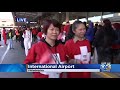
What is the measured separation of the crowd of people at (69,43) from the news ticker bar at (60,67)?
0.11 ft

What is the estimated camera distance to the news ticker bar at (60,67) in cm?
381

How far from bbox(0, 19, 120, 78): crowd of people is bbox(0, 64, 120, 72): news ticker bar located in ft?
0.11

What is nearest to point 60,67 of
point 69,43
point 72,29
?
point 69,43

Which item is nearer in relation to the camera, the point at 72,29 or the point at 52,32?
the point at 52,32

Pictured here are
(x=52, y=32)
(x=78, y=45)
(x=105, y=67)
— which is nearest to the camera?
(x=52, y=32)

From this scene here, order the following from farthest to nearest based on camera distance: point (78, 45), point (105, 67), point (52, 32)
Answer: point (105, 67) < point (78, 45) < point (52, 32)

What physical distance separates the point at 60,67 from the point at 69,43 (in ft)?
0.67

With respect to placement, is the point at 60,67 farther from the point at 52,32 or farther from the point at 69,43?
the point at 52,32

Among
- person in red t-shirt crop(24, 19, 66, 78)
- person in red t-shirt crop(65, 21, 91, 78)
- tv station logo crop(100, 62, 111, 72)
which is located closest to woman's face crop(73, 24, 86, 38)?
person in red t-shirt crop(65, 21, 91, 78)

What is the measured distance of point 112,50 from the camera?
4141 mm

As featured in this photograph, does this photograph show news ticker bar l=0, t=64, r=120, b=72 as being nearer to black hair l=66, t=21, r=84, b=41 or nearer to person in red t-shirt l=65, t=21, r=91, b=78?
person in red t-shirt l=65, t=21, r=91, b=78

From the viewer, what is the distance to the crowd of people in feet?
11.9

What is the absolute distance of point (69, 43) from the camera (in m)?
3.76

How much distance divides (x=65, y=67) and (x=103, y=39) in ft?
1.74
